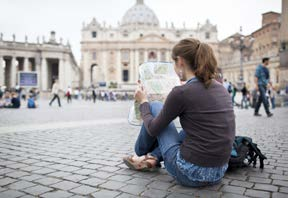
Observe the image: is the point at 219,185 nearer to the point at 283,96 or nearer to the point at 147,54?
the point at 283,96

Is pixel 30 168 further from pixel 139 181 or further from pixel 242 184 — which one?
pixel 242 184

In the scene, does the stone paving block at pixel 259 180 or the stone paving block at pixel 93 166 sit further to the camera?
the stone paving block at pixel 93 166

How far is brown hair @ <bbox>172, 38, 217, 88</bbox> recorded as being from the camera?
2740 millimetres

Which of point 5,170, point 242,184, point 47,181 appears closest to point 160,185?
point 242,184

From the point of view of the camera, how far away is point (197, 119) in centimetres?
281

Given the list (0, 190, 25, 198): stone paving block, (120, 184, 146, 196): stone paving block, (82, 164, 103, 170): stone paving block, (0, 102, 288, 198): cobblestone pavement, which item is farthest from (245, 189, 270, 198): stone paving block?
(0, 190, 25, 198): stone paving block

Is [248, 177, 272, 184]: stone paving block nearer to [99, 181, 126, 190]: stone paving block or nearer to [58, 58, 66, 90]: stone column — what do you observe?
[99, 181, 126, 190]: stone paving block

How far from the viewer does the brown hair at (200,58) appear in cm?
274

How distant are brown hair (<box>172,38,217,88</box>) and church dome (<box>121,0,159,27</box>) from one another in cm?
9967

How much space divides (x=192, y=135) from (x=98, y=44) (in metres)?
85.0

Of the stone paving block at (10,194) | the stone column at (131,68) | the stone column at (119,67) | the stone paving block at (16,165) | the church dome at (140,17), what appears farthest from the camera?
the church dome at (140,17)

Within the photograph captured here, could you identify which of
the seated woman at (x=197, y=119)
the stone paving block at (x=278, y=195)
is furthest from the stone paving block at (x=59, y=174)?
the stone paving block at (x=278, y=195)

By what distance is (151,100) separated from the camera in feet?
11.5

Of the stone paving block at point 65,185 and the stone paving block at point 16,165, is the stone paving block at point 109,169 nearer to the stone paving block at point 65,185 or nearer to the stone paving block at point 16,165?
the stone paving block at point 65,185
